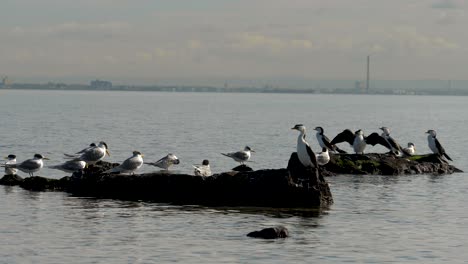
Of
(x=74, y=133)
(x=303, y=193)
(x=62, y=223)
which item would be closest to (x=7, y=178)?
(x=62, y=223)

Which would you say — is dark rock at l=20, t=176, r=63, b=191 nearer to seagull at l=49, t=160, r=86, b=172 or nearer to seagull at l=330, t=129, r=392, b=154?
seagull at l=49, t=160, r=86, b=172

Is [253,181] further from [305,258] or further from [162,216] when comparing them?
[305,258]

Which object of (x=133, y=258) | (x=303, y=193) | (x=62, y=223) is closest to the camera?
(x=133, y=258)

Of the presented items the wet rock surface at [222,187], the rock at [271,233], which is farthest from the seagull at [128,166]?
the rock at [271,233]

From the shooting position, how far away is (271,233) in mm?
23234

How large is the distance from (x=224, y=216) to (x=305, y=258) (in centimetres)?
659

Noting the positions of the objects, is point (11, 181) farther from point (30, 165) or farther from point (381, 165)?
point (381, 165)

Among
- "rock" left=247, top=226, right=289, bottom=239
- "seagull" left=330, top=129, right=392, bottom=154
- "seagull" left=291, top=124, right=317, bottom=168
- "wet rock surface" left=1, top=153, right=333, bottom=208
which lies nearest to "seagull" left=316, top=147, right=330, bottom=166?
"seagull" left=330, top=129, right=392, bottom=154

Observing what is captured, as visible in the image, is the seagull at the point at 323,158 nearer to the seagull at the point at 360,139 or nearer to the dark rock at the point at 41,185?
the seagull at the point at 360,139

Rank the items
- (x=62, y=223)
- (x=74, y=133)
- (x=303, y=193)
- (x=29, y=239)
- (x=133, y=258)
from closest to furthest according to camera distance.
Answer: (x=133, y=258) → (x=29, y=239) → (x=62, y=223) → (x=303, y=193) → (x=74, y=133)

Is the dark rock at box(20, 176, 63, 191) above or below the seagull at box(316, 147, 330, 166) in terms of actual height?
below

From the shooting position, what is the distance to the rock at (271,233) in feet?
76.2

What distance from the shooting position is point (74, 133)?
278 feet

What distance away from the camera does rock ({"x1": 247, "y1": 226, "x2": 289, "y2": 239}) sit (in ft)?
76.2
